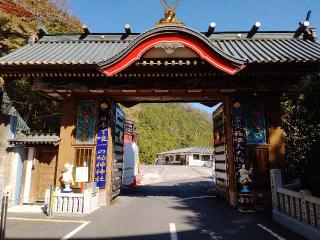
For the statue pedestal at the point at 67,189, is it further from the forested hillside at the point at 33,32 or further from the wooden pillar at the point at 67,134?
the forested hillside at the point at 33,32

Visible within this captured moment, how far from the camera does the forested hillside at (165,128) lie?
55.5 m

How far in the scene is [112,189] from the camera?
11805 millimetres

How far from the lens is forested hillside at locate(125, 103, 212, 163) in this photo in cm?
5553

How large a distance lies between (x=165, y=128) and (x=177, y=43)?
5725 centimetres

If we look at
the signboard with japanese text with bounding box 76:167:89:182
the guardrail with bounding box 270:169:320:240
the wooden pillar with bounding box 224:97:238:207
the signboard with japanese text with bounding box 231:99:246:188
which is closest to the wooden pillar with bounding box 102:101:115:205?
the signboard with japanese text with bounding box 76:167:89:182

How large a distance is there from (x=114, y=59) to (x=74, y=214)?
17.8ft

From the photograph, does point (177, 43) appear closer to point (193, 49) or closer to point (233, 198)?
point (193, 49)

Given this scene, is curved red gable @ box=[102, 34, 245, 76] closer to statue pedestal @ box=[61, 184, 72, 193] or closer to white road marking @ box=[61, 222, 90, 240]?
statue pedestal @ box=[61, 184, 72, 193]

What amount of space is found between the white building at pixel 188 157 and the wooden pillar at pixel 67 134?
4971 cm

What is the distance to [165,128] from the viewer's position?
66.4m

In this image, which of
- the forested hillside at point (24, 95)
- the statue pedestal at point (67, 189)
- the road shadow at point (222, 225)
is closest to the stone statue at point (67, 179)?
the statue pedestal at point (67, 189)

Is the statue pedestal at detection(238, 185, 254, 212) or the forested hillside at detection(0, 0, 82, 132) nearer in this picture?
the statue pedestal at detection(238, 185, 254, 212)

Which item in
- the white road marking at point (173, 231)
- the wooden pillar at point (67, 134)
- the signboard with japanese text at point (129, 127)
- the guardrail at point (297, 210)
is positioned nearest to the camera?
the guardrail at point (297, 210)

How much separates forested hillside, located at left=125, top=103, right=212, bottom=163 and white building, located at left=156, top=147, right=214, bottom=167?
236 centimetres
